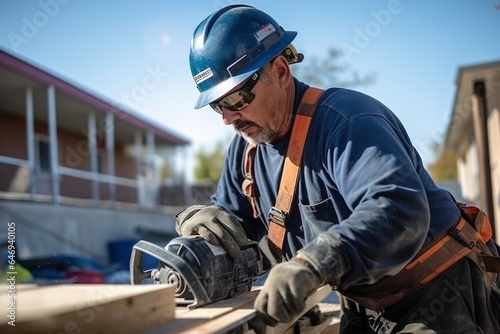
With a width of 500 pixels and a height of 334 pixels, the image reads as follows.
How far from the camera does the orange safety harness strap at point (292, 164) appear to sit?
2.26 metres

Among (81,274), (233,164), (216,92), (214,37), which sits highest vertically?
(214,37)

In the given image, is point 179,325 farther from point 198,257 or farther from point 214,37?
point 214,37

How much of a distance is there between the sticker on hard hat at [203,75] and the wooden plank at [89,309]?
3.24 ft

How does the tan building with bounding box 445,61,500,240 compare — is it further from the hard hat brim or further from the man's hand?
the man's hand

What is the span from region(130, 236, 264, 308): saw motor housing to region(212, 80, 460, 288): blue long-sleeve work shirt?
0.31m

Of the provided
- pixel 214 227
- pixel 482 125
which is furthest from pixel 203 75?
pixel 482 125

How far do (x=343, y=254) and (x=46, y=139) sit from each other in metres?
16.6

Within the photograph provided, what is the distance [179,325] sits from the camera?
1.66 metres

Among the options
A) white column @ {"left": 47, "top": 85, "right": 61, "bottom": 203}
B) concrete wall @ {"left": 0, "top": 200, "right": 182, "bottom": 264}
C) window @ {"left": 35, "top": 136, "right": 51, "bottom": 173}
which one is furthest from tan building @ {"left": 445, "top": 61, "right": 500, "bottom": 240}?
window @ {"left": 35, "top": 136, "right": 51, "bottom": 173}

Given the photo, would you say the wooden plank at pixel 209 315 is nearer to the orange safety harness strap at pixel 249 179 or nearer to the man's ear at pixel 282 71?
the orange safety harness strap at pixel 249 179

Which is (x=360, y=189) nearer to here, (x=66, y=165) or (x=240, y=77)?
(x=240, y=77)

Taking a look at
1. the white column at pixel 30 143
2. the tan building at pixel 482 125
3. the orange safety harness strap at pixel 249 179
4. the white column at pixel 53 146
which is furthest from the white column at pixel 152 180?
the orange safety harness strap at pixel 249 179

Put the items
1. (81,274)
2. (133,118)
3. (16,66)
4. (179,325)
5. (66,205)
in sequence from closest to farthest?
A: (179,325) → (81,274) → (16,66) → (66,205) → (133,118)

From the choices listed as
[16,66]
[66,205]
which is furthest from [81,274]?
[16,66]
